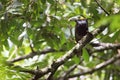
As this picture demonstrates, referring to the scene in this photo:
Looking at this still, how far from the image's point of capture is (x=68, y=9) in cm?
149

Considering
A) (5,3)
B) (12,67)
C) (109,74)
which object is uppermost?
(5,3)

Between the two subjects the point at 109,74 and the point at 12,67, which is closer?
the point at 12,67

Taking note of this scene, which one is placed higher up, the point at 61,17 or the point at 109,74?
the point at 61,17

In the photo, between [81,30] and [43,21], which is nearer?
[81,30]

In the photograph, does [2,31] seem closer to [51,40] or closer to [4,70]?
[4,70]

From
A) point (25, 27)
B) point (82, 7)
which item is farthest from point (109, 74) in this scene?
point (25, 27)

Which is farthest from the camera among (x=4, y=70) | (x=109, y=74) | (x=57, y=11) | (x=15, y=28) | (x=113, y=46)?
(x=109, y=74)

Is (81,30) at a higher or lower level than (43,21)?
lower

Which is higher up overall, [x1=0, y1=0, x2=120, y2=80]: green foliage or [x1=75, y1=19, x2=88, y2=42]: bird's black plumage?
[x1=0, y1=0, x2=120, y2=80]: green foliage

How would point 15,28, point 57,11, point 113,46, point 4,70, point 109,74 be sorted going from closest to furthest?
1. point 4,70
2. point 15,28
3. point 57,11
4. point 113,46
5. point 109,74

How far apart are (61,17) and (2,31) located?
28 cm

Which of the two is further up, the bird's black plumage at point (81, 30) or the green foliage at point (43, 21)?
the green foliage at point (43, 21)

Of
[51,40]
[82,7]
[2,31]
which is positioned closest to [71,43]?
[51,40]

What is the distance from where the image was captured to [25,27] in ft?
4.34
